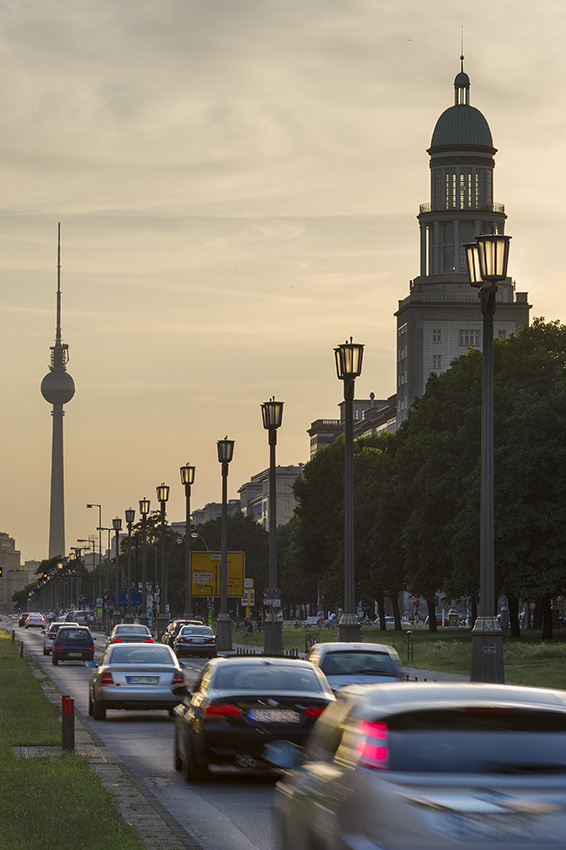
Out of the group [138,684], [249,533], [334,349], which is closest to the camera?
[138,684]

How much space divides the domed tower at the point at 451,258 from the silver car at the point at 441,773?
517 feet

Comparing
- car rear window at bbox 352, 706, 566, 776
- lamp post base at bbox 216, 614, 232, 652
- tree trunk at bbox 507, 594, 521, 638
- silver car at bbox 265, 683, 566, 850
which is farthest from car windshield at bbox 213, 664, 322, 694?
lamp post base at bbox 216, 614, 232, 652

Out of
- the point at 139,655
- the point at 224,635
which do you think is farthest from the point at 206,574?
the point at 139,655

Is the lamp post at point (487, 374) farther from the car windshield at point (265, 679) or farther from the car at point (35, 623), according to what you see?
the car at point (35, 623)

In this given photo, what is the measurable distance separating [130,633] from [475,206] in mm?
136516

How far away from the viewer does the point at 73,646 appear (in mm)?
57969


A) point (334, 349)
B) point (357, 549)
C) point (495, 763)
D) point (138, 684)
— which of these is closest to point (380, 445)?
point (357, 549)

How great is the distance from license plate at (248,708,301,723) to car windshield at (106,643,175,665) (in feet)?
35.0

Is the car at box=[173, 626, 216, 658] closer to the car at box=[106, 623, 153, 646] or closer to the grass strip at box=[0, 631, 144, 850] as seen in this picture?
the car at box=[106, 623, 153, 646]

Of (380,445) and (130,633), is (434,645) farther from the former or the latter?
(380,445)

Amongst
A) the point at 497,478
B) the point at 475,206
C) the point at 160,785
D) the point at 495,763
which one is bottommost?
the point at 160,785

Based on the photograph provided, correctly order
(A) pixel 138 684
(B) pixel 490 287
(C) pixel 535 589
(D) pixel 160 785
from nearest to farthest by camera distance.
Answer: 1. (D) pixel 160 785
2. (B) pixel 490 287
3. (A) pixel 138 684
4. (C) pixel 535 589

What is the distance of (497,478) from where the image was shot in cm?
6103

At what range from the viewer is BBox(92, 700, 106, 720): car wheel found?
27.6 metres
